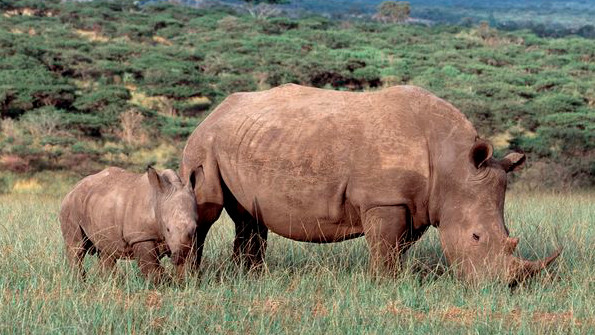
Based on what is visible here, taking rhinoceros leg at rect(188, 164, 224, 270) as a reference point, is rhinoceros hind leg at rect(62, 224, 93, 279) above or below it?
below

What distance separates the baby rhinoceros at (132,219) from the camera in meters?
6.59

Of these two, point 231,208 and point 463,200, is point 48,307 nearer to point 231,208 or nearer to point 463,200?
point 231,208

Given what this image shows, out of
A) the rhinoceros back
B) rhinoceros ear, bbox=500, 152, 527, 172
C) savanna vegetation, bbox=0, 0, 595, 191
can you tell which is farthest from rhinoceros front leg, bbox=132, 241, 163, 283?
savanna vegetation, bbox=0, 0, 595, 191

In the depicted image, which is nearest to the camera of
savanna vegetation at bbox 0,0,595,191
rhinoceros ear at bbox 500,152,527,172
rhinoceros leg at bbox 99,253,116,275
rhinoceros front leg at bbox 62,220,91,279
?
rhinoceros ear at bbox 500,152,527,172

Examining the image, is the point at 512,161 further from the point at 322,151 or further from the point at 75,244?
the point at 75,244

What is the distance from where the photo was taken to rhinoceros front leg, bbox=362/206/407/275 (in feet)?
23.2

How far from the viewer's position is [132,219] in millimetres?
7066

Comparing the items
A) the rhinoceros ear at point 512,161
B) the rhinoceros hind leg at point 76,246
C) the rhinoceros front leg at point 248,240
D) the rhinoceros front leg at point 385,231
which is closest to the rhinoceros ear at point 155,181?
the rhinoceros hind leg at point 76,246

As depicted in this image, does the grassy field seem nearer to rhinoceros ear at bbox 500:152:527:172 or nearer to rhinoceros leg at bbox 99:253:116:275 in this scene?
rhinoceros leg at bbox 99:253:116:275

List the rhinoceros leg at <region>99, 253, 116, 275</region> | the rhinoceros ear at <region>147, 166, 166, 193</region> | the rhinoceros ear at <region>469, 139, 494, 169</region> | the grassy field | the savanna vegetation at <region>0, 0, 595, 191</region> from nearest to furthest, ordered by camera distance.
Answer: the grassy field
the rhinoceros ear at <region>147, 166, 166, 193</region>
the rhinoceros ear at <region>469, 139, 494, 169</region>
the rhinoceros leg at <region>99, 253, 116, 275</region>
the savanna vegetation at <region>0, 0, 595, 191</region>

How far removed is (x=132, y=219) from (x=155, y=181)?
1.36 ft

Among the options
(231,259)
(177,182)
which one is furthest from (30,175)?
(177,182)

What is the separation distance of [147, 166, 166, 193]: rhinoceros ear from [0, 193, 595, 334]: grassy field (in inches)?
27.6

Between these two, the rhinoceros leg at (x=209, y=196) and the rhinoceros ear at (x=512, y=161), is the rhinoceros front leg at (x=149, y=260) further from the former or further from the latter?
the rhinoceros ear at (x=512, y=161)
